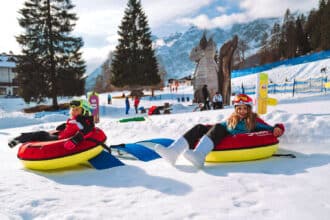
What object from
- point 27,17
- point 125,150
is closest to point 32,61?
point 27,17

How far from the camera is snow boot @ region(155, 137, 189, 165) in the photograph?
16.1 feet

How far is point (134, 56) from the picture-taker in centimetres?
3653

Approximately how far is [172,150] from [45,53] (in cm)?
2517

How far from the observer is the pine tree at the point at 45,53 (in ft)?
86.9

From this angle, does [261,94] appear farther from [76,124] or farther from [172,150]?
[76,124]

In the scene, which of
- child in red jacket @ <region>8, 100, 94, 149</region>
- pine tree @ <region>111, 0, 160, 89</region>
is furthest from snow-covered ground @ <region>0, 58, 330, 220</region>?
pine tree @ <region>111, 0, 160, 89</region>

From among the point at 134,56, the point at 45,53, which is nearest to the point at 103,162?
the point at 45,53

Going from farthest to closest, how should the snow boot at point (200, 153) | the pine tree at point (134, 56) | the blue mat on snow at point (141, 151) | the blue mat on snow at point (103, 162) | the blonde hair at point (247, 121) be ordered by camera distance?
1. the pine tree at point (134, 56)
2. the blue mat on snow at point (141, 151)
3. the blonde hair at point (247, 121)
4. the blue mat on snow at point (103, 162)
5. the snow boot at point (200, 153)

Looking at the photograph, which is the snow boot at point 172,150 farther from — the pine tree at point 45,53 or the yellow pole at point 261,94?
the pine tree at point 45,53

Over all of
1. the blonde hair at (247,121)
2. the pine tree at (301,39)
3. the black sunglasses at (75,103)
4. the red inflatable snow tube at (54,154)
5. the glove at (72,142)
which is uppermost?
the pine tree at (301,39)

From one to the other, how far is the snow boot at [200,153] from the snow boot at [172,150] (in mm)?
273

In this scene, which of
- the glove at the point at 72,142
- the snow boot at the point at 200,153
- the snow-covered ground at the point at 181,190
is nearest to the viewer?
the snow-covered ground at the point at 181,190

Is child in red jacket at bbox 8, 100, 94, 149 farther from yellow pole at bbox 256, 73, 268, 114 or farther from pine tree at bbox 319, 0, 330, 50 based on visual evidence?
pine tree at bbox 319, 0, 330, 50

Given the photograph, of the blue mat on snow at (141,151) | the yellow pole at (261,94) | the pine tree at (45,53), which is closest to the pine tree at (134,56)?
the pine tree at (45,53)
